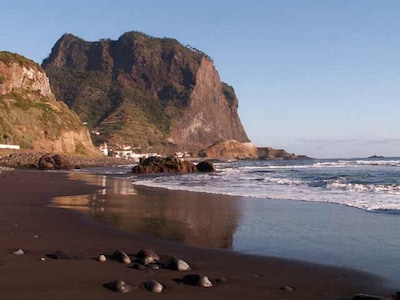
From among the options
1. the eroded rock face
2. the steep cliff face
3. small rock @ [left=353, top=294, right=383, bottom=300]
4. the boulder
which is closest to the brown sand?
small rock @ [left=353, top=294, right=383, bottom=300]

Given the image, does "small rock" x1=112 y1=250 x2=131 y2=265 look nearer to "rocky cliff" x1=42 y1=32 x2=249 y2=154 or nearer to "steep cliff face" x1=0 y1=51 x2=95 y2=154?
"steep cliff face" x1=0 y1=51 x2=95 y2=154

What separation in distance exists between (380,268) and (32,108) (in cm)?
8212

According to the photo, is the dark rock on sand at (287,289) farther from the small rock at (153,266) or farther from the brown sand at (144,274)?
the small rock at (153,266)

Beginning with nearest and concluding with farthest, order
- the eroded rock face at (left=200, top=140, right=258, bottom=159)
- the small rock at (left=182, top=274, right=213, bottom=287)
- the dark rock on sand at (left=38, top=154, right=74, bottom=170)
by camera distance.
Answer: the small rock at (left=182, top=274, right=213, bottom=287) → the dark rock on sand at (left=38, top=154, right=74, bottom=170) → the eroded rock face at (left=200, top=140, right=258, bottom=159)

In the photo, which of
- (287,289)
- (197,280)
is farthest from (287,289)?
(197,280)

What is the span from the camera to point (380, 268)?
647 centimetres

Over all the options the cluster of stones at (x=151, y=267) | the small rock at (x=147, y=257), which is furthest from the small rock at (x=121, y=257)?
the small rock at (x=147, y=257)

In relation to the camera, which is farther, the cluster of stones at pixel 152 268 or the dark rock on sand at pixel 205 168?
the dark rock on sand at pixel 205 168

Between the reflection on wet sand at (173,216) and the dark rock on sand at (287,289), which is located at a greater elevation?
the reflection on wet sand at (173,216)

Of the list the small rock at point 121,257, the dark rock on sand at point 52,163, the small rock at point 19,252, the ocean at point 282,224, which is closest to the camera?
the small rock at point 121,257

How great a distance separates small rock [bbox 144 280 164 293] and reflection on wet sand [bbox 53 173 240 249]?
9.66 feet

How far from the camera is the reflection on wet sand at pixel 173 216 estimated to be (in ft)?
30.2

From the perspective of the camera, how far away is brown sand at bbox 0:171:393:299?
16.5 feet

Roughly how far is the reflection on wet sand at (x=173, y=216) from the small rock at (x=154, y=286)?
116 inches
